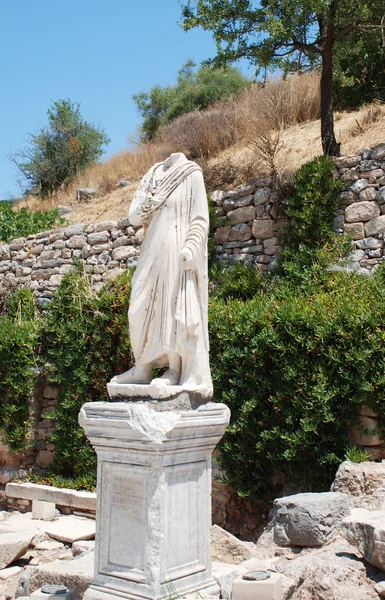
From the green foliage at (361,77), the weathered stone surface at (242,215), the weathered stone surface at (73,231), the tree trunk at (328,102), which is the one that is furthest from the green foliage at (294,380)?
the green foliage at (361,77)

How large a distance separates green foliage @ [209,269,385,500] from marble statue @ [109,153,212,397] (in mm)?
2374

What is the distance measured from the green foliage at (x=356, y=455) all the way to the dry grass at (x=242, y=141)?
17.0 feet

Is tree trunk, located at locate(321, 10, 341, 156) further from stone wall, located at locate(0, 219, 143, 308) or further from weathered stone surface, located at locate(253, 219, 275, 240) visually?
stone wall, located at locate(0, 219, 143, 308)

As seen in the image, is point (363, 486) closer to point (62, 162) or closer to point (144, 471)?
point (144, 471)

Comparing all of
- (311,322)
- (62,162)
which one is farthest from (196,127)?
(311,322)

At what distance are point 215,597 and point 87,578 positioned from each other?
98 cm

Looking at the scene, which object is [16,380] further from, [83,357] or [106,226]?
[106,226]

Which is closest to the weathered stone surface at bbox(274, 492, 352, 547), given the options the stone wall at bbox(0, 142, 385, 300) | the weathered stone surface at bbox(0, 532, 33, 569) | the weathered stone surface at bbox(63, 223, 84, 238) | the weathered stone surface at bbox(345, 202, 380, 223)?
the weathered stone surface at bbox(0, 532, 33, 569)

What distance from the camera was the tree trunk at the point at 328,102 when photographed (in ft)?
35.2

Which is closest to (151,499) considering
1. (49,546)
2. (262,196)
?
(49,546)

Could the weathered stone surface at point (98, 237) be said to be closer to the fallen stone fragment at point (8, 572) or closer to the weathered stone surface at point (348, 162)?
the weathered stone surface at point (348, 162)

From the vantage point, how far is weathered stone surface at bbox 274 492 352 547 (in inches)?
209

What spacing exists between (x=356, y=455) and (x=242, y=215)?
16.5 feet

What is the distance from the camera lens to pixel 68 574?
4820mm
